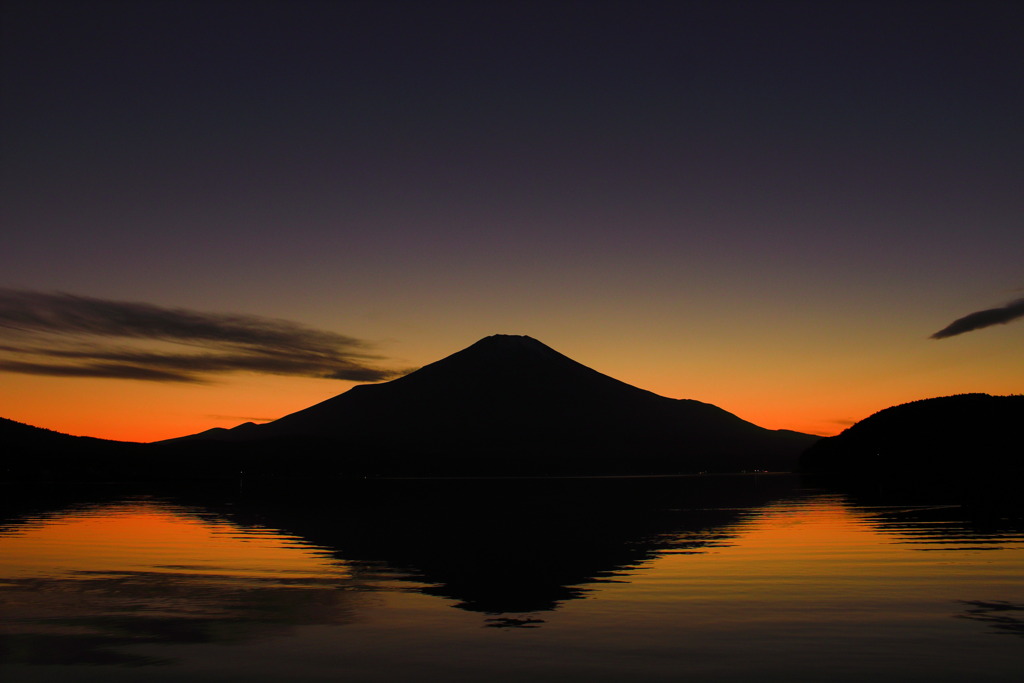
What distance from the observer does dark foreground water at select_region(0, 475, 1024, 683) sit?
16844mm

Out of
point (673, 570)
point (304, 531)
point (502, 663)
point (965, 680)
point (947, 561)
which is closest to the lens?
point (965, 680)

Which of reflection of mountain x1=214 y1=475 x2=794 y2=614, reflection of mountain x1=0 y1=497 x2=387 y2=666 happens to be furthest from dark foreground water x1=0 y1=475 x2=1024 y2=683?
reflection of mountain x1=214 y1=475 x2=794 y2=614

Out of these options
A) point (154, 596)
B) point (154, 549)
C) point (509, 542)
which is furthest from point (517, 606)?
point (154, 549)

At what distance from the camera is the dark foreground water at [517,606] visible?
1684 centimetres

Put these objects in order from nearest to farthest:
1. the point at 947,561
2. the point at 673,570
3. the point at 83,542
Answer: the point at 673,570 < the point at 947,561 < the point at 83,542

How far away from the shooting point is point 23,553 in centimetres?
3728

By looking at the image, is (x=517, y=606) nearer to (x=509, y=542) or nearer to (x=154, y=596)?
(x=154, y=596)

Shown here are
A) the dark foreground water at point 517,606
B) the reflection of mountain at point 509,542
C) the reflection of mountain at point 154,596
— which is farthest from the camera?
the reflection of mountain at point 509,542

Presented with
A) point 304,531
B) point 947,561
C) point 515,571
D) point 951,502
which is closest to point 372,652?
point 515,571

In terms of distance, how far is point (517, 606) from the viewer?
2369 centimetres

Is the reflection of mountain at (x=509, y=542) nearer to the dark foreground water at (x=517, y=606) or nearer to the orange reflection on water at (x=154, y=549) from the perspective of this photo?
the dark foreground water at (x=517, y=606)

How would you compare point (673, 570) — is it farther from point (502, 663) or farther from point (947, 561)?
point (502, 663)

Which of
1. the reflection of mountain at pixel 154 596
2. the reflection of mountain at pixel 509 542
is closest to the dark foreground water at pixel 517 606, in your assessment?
the reflection of mountain at pixel 154 596

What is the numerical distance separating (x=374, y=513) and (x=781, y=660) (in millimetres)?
56571
